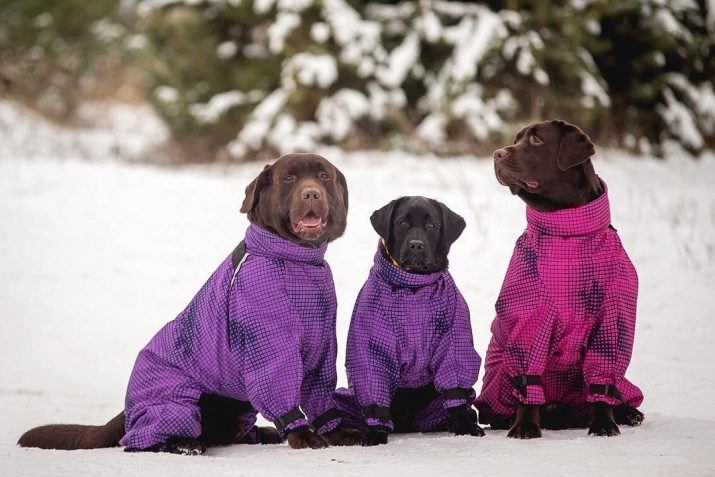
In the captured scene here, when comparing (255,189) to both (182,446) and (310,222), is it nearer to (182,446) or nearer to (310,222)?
(310,222)

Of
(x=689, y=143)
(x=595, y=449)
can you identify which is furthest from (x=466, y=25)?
(x=595, y=449)

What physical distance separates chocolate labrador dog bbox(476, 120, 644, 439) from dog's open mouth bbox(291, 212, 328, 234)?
94 centimetres

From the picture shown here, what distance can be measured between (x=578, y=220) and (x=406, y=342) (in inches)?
39.0

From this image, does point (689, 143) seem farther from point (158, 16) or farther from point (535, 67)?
point (158, 16)

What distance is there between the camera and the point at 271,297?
4.03 m

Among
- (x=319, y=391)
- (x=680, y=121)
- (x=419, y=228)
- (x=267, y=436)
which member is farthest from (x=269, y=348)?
(x=680, y=121)

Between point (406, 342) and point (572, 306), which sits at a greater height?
point (572, 306)

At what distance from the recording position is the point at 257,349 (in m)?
3.99

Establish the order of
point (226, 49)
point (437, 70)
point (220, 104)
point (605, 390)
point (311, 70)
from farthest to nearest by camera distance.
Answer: point (226, 49) → point (220, 104) → point (437, 70) → point (311, 70) → point (605, 390)

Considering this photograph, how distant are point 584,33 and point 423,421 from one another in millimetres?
8080

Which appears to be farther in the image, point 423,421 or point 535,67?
point 535,67

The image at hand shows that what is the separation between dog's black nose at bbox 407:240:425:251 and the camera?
4.20 metres

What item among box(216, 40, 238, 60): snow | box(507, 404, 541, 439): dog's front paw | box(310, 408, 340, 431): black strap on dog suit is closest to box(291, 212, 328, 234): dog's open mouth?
box(310, 408, 340, 431): black strap on dog suit

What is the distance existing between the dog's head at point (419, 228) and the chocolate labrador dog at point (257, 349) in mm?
255
